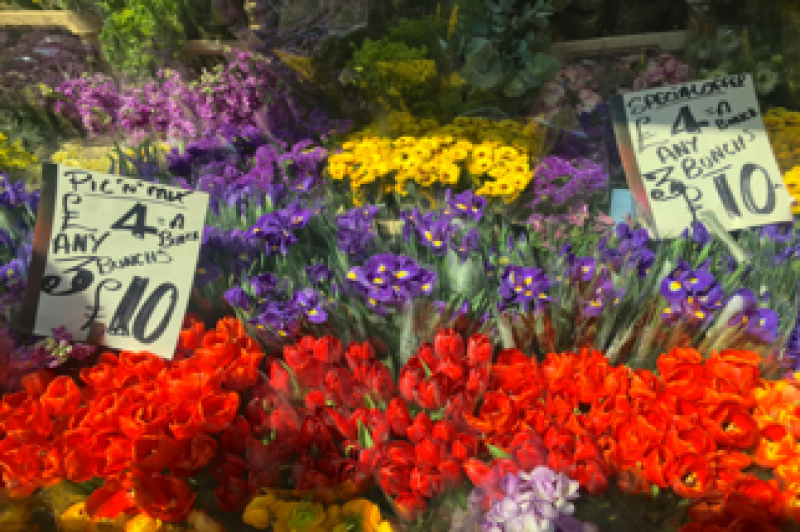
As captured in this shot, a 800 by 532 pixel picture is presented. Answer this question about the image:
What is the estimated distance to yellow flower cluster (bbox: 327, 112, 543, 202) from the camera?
5.19ft

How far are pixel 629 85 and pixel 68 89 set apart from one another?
239 cm

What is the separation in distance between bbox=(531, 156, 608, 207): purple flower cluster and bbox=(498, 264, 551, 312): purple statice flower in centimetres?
62

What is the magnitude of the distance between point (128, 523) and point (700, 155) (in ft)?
5.52

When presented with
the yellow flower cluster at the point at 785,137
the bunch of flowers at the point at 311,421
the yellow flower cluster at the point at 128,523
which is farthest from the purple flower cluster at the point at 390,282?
the yellow flower cluster at the point at 785,137

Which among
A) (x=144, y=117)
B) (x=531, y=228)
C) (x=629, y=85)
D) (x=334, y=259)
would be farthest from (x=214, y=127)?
(x=629, y=85)

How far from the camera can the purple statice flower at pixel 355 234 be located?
1113mm

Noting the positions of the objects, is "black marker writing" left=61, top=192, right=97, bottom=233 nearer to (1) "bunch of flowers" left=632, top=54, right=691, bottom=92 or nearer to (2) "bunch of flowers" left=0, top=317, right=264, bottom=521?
(2) "bunch of flowers" left=0, top=317, right=264, bottom=521

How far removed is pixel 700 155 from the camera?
1.45 metres

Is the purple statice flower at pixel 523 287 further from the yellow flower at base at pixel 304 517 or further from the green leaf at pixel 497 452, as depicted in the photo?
the yellow flower at base at pixel 304 517

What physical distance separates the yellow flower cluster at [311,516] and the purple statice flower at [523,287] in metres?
0.48

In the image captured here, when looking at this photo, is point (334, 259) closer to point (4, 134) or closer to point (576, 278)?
point (576, 278)

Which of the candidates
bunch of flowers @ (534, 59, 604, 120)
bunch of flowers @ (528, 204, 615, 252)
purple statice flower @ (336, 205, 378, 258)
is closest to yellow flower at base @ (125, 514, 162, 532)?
purple statice flower @ (336, 205, 378, 258)

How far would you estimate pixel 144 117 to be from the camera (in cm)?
193

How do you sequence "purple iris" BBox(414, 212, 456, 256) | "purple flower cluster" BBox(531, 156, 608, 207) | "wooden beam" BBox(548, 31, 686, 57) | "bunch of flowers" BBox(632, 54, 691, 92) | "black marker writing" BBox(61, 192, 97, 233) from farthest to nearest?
"wooden beam" BBox(548, 31, 686, 57) < "bunch of flowers" BBox(632, 54, 691, 92) < "purple flower cluster" BBox(531, 156, 608, 207) < "purple iris" BBox(414, 212, 456, 256) < "black marker writing" BBox(61, 192, 97, 233)
